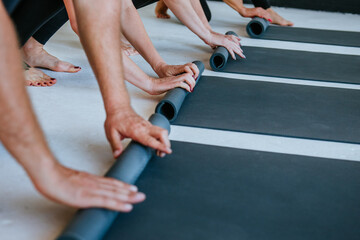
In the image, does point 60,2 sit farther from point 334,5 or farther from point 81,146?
point 334,5

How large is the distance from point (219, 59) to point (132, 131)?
1422mm

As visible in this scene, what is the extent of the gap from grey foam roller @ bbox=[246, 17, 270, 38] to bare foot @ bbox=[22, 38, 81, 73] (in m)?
1.61

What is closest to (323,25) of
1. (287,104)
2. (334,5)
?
(334,5)

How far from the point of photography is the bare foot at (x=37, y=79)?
2.49 metres

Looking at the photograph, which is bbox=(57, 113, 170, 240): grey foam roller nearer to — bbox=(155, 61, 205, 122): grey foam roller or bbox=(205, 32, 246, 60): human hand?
bbox=(155, 61, 205, 122): grey foam roller

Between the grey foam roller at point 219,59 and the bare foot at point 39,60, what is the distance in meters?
0.87

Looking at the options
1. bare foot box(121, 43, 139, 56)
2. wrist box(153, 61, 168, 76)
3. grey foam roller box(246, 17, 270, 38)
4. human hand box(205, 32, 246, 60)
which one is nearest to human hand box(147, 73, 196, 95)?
wrist box(153, 61, 168, 76)

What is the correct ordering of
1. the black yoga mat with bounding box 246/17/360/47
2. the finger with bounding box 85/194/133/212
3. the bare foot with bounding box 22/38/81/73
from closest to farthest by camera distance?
the finger with bounding box 85/194/133/212, the bare foot with bounding box 22/38/81/73, the black yoga mat with bounding box 246/17/360/47

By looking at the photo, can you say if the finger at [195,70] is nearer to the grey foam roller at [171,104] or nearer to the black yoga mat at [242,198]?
the grey foam roller at [171,104]

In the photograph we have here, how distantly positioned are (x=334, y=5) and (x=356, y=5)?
244 millimetres

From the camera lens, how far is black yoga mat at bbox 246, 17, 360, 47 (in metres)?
3.62

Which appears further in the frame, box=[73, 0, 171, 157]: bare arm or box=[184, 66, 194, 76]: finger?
box=[184, 66, 194, 76]: finger

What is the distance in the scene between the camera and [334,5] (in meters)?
5.01

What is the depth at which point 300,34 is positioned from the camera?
12.5ft
